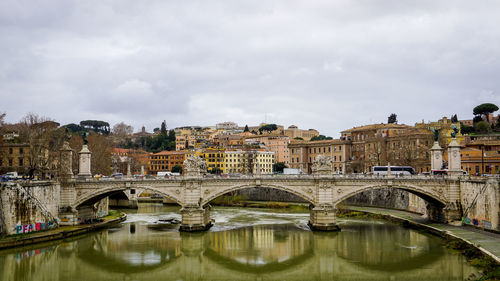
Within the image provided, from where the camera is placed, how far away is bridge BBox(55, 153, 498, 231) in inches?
1426

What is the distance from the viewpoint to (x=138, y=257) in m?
28.9

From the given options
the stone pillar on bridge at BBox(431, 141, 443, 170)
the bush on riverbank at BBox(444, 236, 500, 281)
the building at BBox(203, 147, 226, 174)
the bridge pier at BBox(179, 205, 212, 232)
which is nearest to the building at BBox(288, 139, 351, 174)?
the building at BBox(203, 147, 226, 174)

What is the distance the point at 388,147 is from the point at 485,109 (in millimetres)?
29914

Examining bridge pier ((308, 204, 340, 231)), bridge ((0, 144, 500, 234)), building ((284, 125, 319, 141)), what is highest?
building ((284, 125, 319, 141))

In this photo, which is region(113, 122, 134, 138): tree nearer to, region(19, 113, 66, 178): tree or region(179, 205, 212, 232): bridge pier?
region(19, 113, 66, 178): tree

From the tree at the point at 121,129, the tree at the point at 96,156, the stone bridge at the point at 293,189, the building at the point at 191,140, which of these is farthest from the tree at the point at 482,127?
the tree at the point at 121,129

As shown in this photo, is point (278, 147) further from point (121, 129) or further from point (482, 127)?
point (121, 129)

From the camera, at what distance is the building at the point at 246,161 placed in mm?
86062

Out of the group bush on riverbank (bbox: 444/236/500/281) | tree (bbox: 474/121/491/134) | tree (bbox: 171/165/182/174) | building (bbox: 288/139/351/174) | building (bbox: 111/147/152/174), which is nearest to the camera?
bush on riverbank (bbox: 444/236/500/281)

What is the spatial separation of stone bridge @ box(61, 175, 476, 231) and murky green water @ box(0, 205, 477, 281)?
2012 mm

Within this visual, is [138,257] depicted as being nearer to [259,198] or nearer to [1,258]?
[1,258]

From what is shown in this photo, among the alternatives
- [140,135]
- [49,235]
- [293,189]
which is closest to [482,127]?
[293,189]

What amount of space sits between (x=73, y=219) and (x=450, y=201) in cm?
3054

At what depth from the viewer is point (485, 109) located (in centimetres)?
8550
